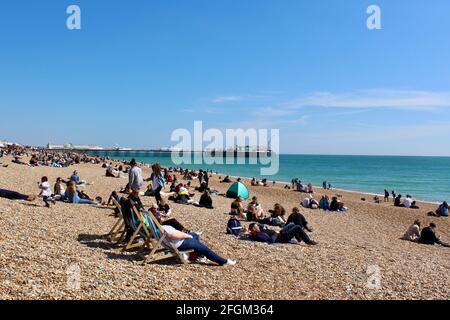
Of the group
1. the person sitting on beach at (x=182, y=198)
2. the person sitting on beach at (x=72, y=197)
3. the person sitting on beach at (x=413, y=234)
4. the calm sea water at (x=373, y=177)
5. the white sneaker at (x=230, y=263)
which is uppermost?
the person sitting on beach at (x=72, y=197)

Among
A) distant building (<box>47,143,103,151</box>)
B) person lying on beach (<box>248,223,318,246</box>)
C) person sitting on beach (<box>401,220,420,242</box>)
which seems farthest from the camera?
distant building (<box>47,143,103,151</box>)

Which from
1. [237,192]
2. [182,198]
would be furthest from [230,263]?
[237,192]

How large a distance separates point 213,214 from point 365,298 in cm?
867

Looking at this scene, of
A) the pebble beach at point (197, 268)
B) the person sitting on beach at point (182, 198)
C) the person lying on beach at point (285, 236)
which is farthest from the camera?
the person sitting on beach at point (182, 198)

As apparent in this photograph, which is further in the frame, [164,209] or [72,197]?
[72,197]

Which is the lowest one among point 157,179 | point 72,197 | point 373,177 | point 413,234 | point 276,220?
point 373,177

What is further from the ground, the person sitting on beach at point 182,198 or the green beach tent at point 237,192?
the person sitting on beach at point 182,198

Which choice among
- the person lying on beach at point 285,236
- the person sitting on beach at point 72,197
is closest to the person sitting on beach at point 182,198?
the person sitting on beach at point 72,197

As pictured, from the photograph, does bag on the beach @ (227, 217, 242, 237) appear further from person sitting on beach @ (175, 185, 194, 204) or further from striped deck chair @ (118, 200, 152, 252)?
person sitting on beach @ (175, 185, 194, 204)

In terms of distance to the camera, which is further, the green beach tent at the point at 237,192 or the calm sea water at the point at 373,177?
the calm sea water at the point at 373,177

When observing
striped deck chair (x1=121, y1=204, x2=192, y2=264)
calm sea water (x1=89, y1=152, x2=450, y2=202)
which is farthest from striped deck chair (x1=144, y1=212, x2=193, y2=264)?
calm sea water (x1=89, y1=152, x2=450, y2=202)
